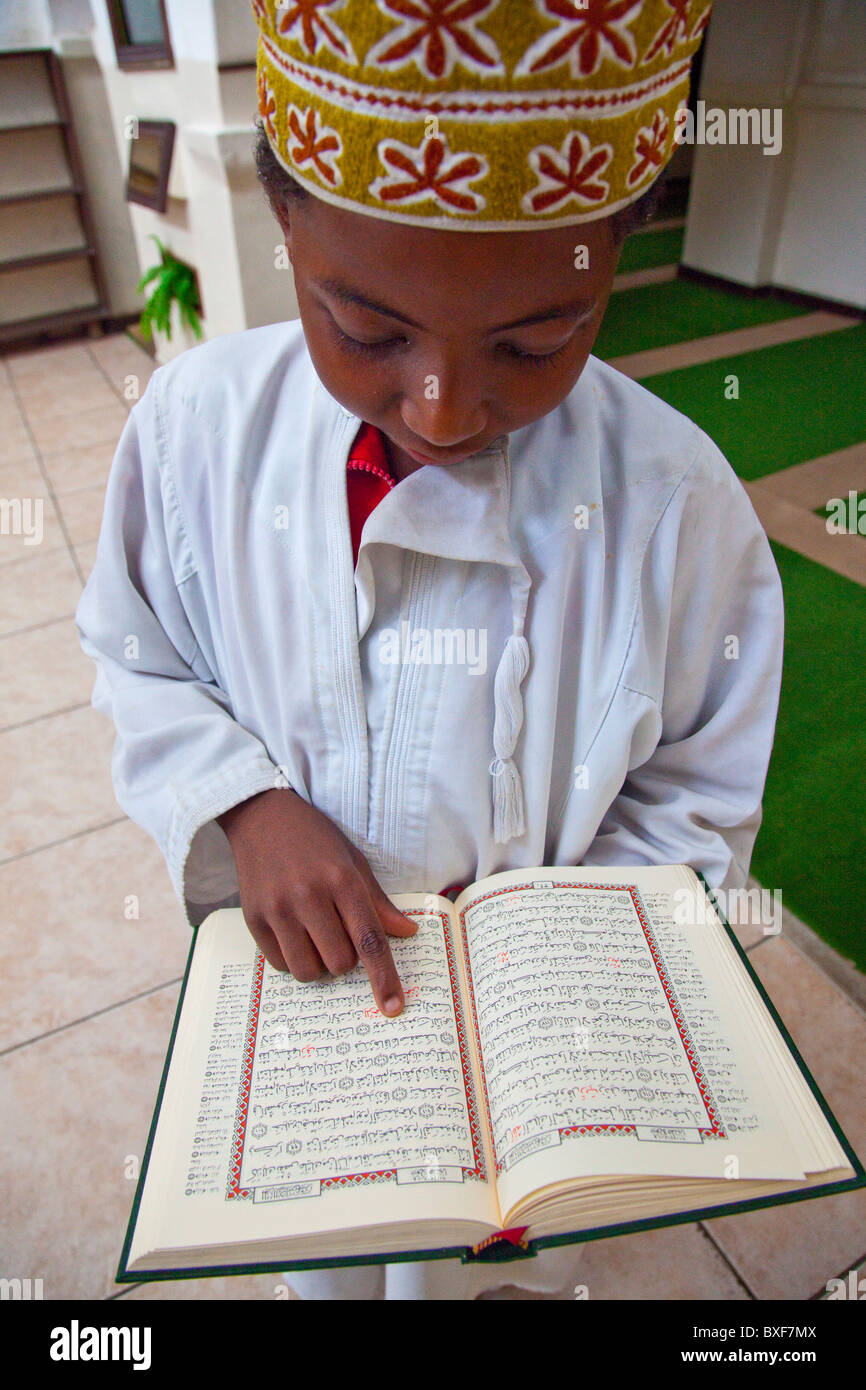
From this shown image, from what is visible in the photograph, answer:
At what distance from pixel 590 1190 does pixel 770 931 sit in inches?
45.3

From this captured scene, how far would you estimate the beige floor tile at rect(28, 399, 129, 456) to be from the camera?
351 cm

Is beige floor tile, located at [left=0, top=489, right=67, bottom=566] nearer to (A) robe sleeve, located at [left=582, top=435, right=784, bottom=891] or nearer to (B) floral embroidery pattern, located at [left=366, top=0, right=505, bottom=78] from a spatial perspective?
(A) robe sleeve, located at [left=582, top=435, right=784, bottom=891]

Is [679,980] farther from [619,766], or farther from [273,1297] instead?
[273,1297]

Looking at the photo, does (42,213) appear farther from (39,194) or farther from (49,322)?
(49,322)

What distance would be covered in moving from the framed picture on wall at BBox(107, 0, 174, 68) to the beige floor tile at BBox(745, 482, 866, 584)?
2.36m

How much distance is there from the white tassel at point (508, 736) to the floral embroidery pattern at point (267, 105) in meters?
0.35

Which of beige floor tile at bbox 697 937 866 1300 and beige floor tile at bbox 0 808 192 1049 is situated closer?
beige floor tile at bbox 697 937 866 1300

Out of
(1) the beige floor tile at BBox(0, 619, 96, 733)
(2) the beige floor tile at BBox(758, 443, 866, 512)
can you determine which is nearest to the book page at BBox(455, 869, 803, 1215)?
(1) the beige floor tile at BBox(0, 619, 96, 733)

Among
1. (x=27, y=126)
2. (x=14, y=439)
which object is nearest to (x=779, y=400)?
(x=14, y=439)

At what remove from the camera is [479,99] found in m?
0.39

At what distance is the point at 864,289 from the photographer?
169 inches

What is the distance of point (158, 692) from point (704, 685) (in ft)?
1.51

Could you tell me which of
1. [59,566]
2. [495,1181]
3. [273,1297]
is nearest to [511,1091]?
[495,1181]

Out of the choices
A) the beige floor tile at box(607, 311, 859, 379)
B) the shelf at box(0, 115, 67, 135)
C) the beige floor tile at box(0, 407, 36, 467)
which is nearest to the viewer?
the beige floor tile at box(0, 407, 36, 467)
